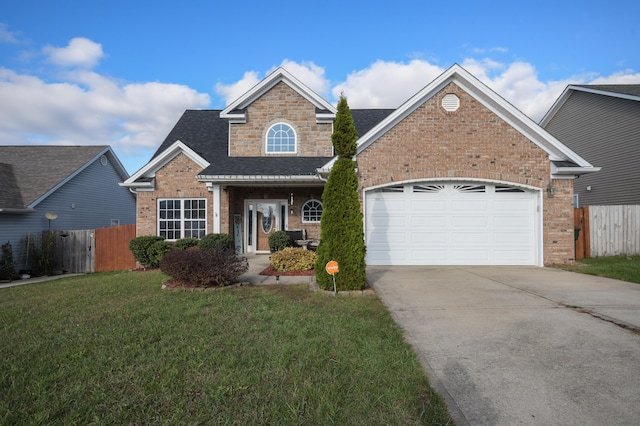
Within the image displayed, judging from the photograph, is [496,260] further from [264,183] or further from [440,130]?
[264,183]

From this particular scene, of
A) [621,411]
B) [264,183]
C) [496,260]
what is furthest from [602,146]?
[621,411]

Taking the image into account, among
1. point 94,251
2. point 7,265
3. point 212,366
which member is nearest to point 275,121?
point 94,251

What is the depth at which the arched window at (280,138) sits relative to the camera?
1561 cm

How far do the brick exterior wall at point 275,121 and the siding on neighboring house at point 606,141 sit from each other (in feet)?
46.0

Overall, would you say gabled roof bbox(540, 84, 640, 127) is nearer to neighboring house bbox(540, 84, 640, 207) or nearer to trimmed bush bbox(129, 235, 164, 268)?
neighboring house bbox(540, 84, 640, 207)

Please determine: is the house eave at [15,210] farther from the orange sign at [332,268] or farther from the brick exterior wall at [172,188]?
the orange sign at [332,268]

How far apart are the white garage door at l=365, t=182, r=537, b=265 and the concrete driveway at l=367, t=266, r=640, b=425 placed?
3155mm

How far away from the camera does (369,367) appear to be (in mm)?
3887

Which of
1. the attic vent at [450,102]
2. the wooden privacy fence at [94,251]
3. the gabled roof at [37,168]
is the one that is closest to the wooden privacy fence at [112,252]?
the wooden privacy fence at [94,251]

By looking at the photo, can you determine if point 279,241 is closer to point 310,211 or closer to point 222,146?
point 310,211

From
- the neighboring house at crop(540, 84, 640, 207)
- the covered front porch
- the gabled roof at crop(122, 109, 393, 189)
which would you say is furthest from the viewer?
the neighboring house at crop(540, 84, 640, 207)

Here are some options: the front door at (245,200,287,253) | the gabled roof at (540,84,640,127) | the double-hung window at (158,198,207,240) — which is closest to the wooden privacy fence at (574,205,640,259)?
the gabled roof at (540,84,640,127)

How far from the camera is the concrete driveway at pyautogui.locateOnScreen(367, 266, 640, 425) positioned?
3.14 metres

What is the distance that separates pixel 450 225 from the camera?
1175 centimetres
